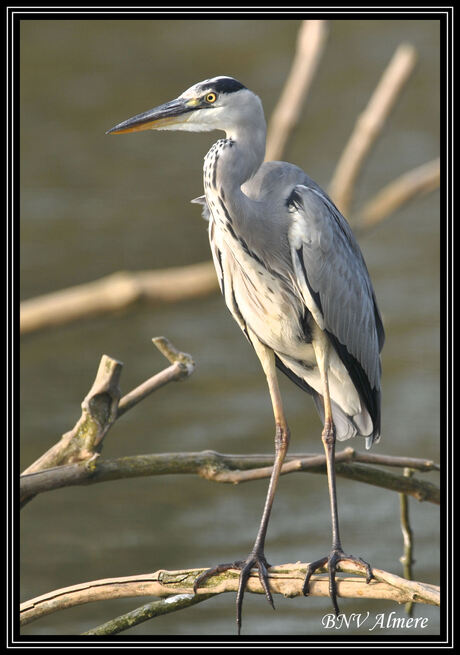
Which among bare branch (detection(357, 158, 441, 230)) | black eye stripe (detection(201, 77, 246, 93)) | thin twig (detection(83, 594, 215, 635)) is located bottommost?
thin twig (detection(83, 594, 215, 635))

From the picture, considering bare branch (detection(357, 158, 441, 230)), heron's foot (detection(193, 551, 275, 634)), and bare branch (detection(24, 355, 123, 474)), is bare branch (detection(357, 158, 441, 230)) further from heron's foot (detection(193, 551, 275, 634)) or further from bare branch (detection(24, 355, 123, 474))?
heron's foot (detection(193, 551, 275, 634))

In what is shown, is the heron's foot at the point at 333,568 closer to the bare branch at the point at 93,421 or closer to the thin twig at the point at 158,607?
the thin twig at the point at 158,607

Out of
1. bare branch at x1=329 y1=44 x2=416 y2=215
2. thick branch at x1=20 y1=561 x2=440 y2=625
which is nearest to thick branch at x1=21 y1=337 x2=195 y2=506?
thick branch at x1=20 y1=561 x2=440 y2=625

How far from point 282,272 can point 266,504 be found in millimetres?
727

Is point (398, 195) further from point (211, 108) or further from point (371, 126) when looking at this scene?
point (211, 108)

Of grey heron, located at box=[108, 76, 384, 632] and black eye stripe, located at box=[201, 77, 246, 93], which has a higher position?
black eye stripe, located at box=[201, 77, 246, 93]

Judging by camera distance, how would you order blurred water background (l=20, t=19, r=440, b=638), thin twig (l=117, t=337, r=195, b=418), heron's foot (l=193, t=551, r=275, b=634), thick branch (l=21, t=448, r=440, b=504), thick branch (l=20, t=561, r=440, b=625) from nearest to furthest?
thick branch (l=20, t=561, r=440, b=625), heron's foot (l=193, t=551, r=275, b=634), thick branch (l=21, t=448, r=440, b=504), thin twig (l=117, t=337, r=195, b=418), blurred water background (l=20, t=19, r=440, b=638)

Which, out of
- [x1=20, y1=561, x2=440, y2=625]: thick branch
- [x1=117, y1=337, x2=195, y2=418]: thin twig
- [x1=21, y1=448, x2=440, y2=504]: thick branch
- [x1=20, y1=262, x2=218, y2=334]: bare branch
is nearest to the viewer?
[x1=20, y1=561, x2=440, y2=625]: thick branch

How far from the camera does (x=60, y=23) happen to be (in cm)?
779

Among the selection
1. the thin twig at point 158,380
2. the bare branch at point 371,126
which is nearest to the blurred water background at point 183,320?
the bare branch at point 371,126

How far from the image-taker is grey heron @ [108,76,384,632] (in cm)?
287

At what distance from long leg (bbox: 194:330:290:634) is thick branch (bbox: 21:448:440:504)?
0.04 m

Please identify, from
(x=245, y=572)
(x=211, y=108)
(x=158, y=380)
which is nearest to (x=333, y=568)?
(x=245, y=572)

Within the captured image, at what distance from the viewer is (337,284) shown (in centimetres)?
310
